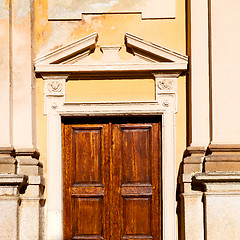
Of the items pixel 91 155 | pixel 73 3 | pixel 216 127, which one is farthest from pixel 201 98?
pixel 73 3

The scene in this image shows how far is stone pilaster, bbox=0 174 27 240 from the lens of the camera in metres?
7.74

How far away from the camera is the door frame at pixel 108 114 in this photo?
8375mm

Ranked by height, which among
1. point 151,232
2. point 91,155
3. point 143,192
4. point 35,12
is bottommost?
point 151,232

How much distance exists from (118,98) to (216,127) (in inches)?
57.6

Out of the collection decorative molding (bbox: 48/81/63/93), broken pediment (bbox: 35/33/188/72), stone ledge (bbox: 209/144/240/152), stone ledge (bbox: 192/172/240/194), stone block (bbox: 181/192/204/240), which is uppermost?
broken pediment (bbox: 35/33/188/72)

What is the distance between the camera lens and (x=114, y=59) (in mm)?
8539

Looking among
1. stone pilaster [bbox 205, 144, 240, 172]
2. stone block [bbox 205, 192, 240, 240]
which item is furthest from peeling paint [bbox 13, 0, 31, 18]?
stone block [bbox 205, 192, 240, 240]

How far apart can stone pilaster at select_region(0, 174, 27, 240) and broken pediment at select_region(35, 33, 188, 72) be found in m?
1.66

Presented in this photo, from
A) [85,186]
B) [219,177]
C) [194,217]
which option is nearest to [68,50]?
[85,186]

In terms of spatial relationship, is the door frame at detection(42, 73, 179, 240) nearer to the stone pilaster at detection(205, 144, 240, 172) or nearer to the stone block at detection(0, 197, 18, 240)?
the stone pilaster at detection(205, 144, 240, 172)

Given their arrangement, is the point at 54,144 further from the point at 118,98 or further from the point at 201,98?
the point at 201,98

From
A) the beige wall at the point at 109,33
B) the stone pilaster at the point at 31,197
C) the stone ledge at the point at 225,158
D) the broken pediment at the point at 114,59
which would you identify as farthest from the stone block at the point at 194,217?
the stone pilaster at the point at 31,197

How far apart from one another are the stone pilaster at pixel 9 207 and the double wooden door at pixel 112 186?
959 millimetres

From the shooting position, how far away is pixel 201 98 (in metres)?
8.27
